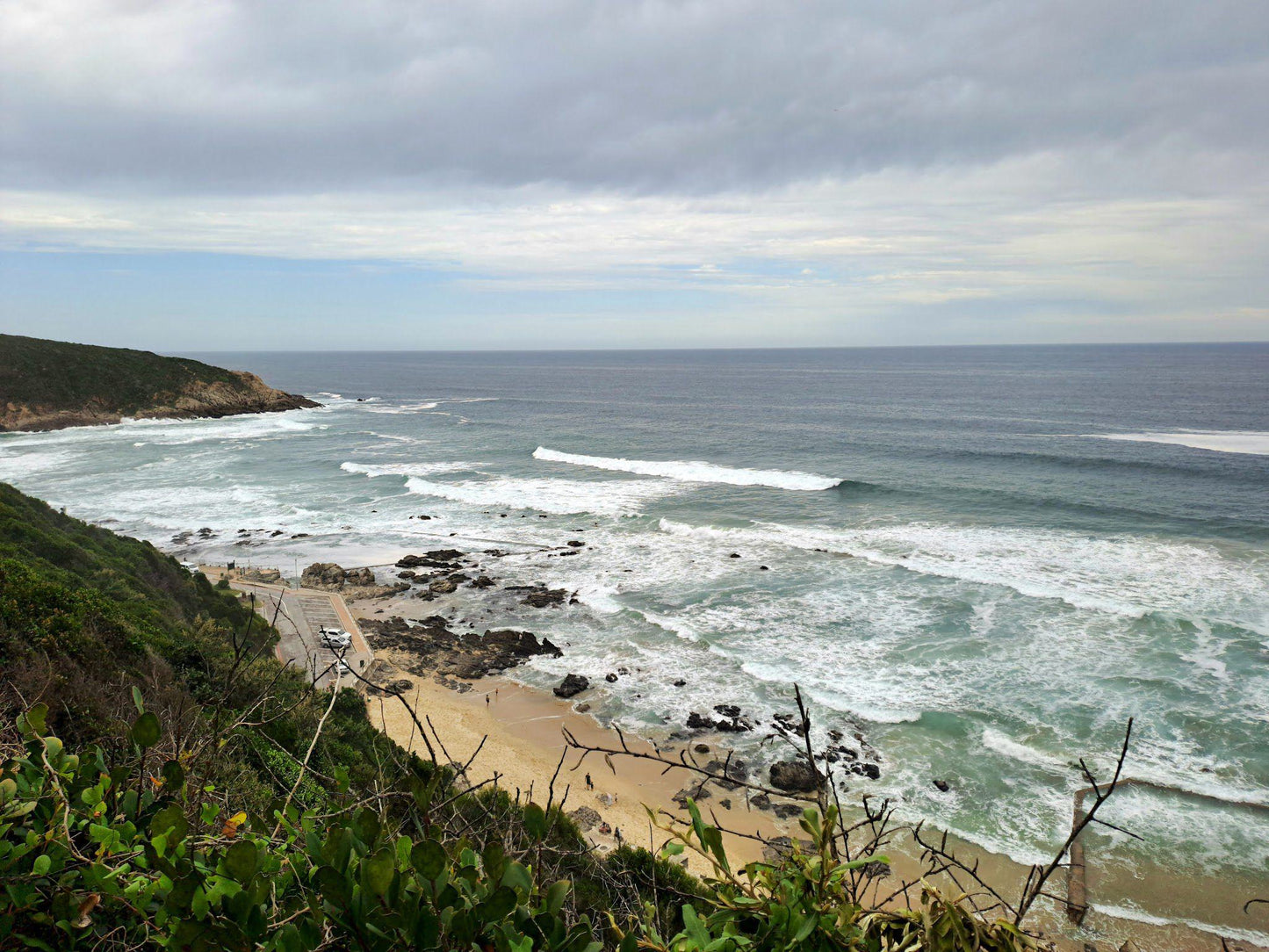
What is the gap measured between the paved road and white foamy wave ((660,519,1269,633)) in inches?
576

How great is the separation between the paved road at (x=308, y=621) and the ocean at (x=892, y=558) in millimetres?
3607

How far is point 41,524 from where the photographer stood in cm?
1811

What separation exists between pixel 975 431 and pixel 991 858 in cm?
4817

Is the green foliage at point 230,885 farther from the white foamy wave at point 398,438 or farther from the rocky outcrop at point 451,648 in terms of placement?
the white foamy wave at point 398,438

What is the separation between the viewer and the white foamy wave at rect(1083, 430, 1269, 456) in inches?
1810

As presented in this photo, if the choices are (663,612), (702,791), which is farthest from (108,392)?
(702,791)

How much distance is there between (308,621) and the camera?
22.9m

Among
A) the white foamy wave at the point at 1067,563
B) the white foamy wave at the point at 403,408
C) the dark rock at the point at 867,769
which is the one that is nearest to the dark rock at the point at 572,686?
the dark rock at the point at 867,769

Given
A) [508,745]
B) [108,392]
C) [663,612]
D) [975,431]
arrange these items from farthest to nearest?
[108,392]
[975,431]
[663,612]
[508,745]

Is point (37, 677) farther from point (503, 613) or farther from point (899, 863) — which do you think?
point (503, 613)

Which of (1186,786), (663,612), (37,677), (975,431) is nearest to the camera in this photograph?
(37,677)

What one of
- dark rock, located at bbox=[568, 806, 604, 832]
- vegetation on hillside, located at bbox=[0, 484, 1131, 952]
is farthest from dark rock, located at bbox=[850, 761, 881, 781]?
vegetation on hillside, located at bbox=[0, 484, 1131, 952]

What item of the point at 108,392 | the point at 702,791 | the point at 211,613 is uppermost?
the point at 108,392

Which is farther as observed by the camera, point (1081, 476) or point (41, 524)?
point (1081, 476)
